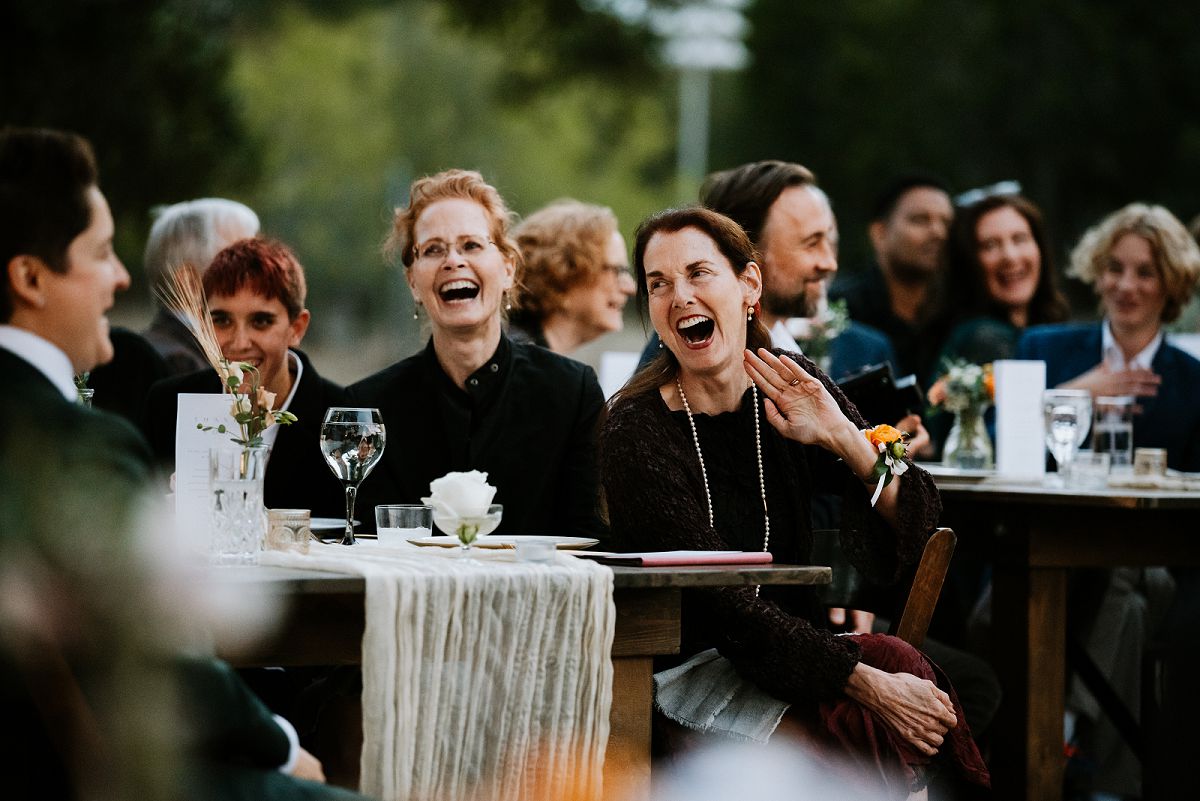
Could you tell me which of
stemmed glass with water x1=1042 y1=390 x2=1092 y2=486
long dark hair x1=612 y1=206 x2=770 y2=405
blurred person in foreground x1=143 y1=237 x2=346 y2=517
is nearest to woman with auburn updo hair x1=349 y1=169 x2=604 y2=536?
blurred person in foreground x1=143 y1=237 x2=346 y2=517

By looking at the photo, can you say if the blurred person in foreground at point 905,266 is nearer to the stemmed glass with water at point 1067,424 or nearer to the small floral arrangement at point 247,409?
the stemmed glass with water at point 1067,424

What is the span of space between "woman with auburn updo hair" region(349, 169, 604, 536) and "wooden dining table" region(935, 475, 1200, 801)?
1010mm

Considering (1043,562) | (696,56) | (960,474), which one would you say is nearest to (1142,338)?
(960,474)

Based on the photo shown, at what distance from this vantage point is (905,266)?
634 cm

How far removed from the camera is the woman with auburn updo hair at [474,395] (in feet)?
12.1

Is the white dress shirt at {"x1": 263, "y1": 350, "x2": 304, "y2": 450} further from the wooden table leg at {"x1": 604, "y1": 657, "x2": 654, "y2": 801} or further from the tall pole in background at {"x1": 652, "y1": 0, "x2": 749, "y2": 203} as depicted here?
the tall pole in background at {"x1": 652, "y1": 0, "x2": 749, "y2": 203}

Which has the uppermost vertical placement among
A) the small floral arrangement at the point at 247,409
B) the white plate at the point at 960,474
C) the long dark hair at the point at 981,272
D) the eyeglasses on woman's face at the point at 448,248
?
the long dark hair at the point at 981,272

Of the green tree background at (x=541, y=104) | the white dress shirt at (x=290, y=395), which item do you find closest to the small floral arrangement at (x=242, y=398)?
the white dress shirt at (x=290, y=395)

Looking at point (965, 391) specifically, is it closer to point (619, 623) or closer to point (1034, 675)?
point (1034, 675)

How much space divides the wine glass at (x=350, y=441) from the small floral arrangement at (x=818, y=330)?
6.79 feet

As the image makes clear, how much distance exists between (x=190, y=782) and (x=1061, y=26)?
683 inches

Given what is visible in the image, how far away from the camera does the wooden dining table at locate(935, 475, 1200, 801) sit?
3.96 meters

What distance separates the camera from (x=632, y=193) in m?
24.1

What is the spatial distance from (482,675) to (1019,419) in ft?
8.26
